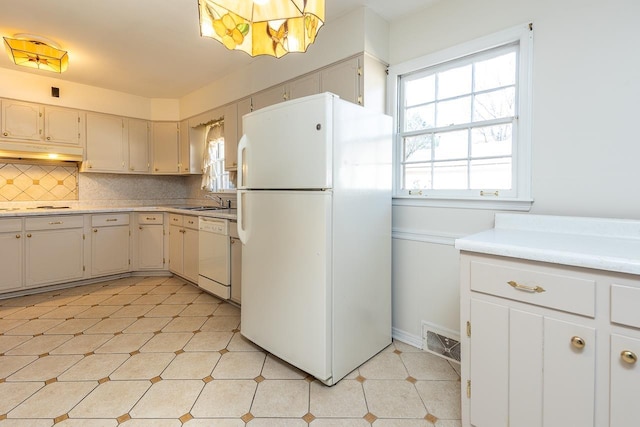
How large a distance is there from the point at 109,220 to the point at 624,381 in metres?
4.62

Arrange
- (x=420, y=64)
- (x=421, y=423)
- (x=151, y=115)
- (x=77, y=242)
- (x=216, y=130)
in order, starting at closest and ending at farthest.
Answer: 1. (x=421, y=423)
2. (x=420, y=64)
3. (x=77, y=242)
4. (x=216, y=130)
5. (x=151, y=115)

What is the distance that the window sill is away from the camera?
1.81 m

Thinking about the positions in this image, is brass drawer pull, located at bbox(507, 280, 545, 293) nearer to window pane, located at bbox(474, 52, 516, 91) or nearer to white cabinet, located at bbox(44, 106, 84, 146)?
window pane, located at bbox(474, 52, 516, 91)

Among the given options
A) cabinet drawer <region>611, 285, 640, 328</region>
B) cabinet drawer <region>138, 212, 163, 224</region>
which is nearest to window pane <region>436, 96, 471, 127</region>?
cabinet drawer <region>611, 285, 640, 328</region>

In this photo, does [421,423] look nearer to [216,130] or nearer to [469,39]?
[469,39]

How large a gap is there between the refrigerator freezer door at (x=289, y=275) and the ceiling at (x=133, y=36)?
1533 millimetres

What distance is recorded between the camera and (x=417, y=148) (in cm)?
234

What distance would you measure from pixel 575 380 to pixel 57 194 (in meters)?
5.14

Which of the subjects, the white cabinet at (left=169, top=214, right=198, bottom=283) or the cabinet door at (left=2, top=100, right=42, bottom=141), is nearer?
the cabinet door at (left=2, top=100, right=42, bottom=141)

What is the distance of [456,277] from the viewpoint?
2.10 metres

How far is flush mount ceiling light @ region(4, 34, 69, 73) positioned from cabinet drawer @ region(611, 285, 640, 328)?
13.7 feet

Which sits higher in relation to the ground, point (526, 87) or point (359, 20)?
point (359, 20)


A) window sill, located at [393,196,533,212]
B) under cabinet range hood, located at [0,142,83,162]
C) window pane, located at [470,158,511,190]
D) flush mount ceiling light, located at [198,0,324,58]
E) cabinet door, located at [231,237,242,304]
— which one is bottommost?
cabinet door, located at [231,237,242,304]

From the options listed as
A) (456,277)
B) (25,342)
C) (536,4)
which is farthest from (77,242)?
(536,4)
